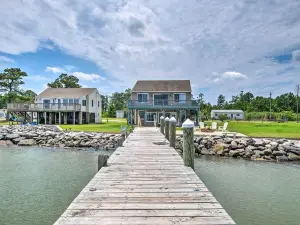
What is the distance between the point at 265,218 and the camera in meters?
6.34

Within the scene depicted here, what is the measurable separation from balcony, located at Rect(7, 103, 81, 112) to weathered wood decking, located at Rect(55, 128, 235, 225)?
102ft

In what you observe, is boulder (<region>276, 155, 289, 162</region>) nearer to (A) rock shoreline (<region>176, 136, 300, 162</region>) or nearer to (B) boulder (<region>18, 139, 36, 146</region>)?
(A) rock shoreline (<region>176, 136, 300, 162</region>)

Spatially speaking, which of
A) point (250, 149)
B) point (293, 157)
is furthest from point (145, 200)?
point (293, 157)

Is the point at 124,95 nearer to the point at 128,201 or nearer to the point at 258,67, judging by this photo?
the point at 258,67

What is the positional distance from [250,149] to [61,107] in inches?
1112

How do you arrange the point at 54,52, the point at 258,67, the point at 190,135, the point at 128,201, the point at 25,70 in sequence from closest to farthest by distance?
1. the point at 128,201
2. the point at 190,135
3. the point at 258,67
4. the point at 54,52
5. the point at 25,70

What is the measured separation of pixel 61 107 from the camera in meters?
35.9

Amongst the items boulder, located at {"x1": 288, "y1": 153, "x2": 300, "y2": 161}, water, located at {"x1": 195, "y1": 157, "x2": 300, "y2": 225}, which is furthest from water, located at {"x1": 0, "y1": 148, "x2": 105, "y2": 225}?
boulder, located at {"x1": 288, "y1": 153, "x2": 300, "y2": 161}

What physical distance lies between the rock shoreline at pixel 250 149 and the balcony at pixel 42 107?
75.1ft

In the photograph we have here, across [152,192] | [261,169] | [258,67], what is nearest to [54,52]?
[258,67]

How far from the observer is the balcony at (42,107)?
35531 millimetres

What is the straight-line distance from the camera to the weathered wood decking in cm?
330

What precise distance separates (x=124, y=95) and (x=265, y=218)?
270 feet

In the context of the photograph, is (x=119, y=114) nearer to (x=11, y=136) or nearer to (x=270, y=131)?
(x=11, y=136)
